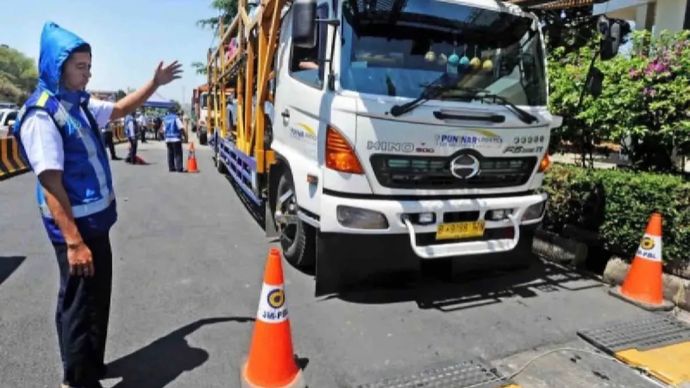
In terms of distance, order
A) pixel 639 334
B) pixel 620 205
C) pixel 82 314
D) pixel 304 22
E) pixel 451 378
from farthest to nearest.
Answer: pixel 620 205
pixel 639 334
pixel 304 22
pixel 451 378
pixel 82 314

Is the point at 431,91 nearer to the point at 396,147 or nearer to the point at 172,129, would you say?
the point at 396,147

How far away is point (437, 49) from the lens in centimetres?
398

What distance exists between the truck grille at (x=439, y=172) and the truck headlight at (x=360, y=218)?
0.25m

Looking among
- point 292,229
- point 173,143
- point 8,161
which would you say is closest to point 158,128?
point 173,143

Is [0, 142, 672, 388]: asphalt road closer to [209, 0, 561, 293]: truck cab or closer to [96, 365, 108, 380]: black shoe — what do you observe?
[96, 365, 108, 380]: black shoe

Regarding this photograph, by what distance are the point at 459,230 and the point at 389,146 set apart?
91 cm

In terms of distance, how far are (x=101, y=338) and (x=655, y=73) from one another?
5.51 meters

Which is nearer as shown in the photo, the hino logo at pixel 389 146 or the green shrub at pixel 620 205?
the hino logo at pixel 389 146

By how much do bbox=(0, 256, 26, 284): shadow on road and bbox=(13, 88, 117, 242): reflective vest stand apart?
260 cm

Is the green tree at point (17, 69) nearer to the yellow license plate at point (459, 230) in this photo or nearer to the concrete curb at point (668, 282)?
the yellow license plate at point (459, 230)

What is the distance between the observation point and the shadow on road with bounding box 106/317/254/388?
115 inches

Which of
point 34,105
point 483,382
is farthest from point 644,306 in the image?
point 34,105

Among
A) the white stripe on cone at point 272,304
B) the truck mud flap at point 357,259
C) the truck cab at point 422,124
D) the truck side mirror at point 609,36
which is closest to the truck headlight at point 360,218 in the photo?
the truck cab at point 422,124

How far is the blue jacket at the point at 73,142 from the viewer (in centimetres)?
239
